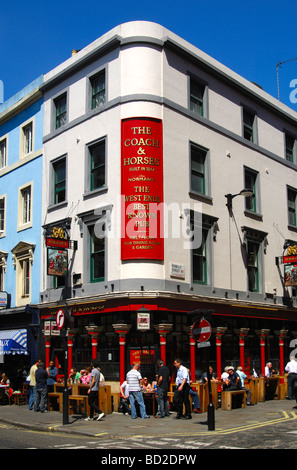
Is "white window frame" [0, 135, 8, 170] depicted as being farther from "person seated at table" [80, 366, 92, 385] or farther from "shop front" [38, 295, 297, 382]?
"person seated at table" [80, 366, 92, 385]

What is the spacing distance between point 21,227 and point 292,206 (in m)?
14.4

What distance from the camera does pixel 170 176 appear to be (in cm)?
2125

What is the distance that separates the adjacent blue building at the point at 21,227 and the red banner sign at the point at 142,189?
6.48 metres

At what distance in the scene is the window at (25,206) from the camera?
26.6 metres

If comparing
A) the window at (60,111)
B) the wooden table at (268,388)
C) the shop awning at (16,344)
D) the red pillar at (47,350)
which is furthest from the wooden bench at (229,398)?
the window at (60,111)

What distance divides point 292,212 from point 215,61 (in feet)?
30.5

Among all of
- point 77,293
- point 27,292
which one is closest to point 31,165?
point 27,292

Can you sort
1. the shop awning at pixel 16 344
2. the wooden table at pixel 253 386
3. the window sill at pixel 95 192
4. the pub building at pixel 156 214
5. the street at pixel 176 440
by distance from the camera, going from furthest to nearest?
the shop awning at pixel 16 344, the window sill at pixel 95 192, the wooden table at pixel 253 386, the pub building at pixel 156 214, the street at pixel 176 440

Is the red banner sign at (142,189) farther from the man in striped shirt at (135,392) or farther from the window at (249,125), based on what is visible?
the window at (249,125)

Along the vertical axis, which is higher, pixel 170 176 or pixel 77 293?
pixel 170 176

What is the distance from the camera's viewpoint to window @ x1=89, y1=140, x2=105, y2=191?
73.1 ft

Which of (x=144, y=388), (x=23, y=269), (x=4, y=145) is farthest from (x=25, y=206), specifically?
(x=144, y=388)

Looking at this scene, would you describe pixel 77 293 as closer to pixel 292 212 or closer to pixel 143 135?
pixel 143 135
